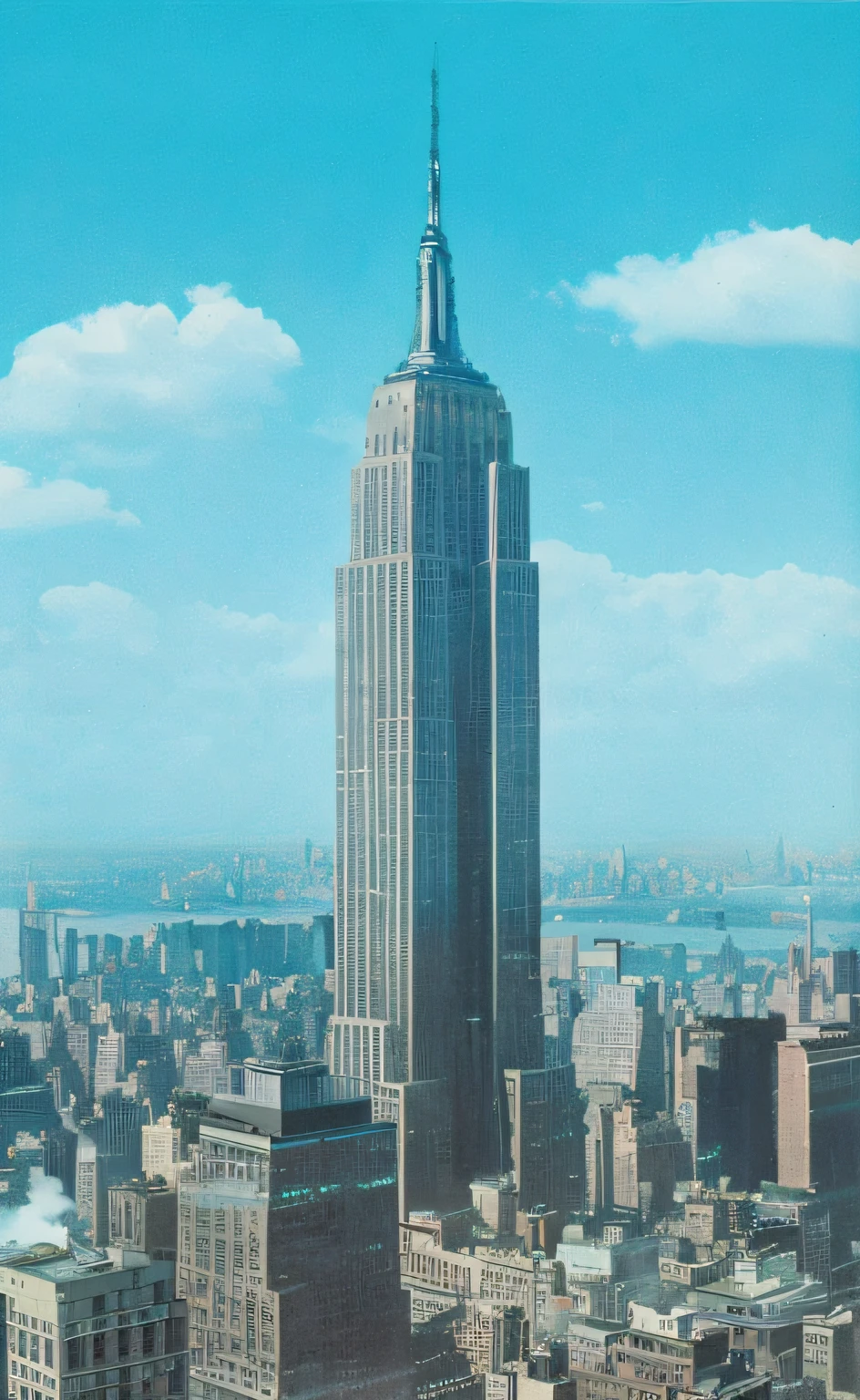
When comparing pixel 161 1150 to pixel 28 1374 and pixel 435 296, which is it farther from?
pixel 435 296

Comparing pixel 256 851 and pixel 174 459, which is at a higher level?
pixel 174 459

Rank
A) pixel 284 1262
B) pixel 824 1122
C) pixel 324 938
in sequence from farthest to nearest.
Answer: pixel 824 1122
pixel 324 938
pixel 284 1262

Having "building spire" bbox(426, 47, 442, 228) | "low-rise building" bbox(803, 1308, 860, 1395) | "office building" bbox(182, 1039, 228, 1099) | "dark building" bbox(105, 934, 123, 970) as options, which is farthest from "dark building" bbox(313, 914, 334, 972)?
"building spire" bbox(426, 47, 442, 228)

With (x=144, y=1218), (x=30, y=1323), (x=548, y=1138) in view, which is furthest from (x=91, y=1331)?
(x=548, y=1138)

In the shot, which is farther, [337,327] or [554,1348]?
[337,327]

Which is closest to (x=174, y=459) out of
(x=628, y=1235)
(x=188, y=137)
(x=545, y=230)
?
(x=188, y=137)

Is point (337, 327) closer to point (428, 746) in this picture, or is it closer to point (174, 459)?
point (174, 459)

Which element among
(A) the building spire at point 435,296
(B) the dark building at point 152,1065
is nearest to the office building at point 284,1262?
(B) the dark building at point 152,1065
